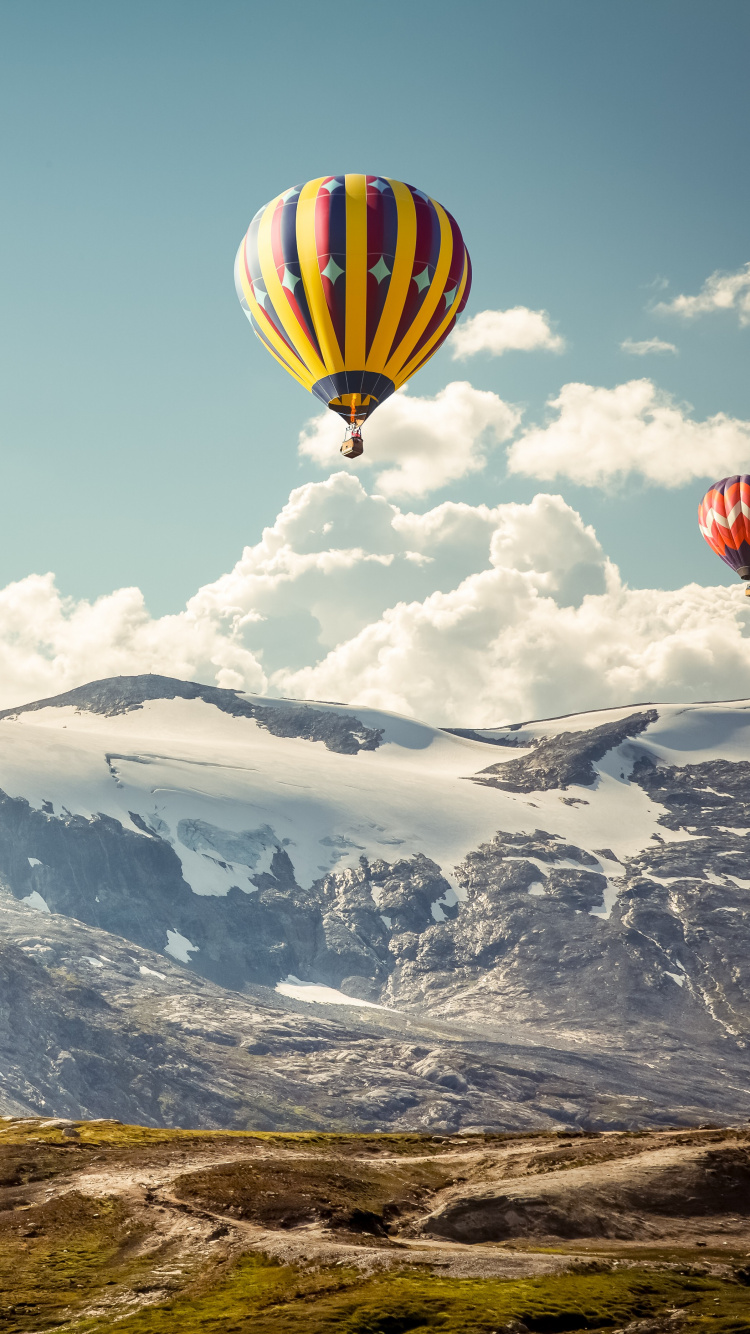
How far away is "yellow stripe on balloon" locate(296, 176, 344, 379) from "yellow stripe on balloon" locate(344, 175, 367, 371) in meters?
1.06

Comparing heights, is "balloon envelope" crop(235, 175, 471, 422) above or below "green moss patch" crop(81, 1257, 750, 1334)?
above

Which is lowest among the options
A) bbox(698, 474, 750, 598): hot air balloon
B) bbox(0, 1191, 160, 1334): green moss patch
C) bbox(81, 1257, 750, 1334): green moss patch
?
bbox(0, 1191, 160, 1334): green moss patch

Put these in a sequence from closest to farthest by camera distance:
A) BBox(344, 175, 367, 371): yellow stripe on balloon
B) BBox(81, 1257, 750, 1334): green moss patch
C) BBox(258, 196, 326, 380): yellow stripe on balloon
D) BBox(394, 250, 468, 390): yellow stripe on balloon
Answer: BBox(81, 1257, 750, 1334): green moss patch → BBox(344, 175, 367, 371): yellow stripe on balloon → BBox(258, 196, 326, 380): yellow stripe on balloon → BBox(394, 250, 468, 390): yellow stripe on balloon

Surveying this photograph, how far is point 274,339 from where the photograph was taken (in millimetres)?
81688

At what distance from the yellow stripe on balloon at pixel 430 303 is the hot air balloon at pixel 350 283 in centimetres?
7

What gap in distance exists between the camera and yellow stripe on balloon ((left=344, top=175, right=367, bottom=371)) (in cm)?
7719

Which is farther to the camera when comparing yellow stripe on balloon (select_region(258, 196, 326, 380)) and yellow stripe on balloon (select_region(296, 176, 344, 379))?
yellow stripe on balloon (select_region(258, 196, 326, 380))

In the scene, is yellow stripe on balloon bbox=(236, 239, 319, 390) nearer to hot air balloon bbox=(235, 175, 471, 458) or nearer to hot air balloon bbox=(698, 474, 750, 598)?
hot air balloon bbox=(235, 175, 471, 458)

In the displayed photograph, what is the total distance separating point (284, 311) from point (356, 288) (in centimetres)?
564

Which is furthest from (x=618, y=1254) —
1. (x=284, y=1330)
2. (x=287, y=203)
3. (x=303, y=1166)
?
(x=287, y=203)

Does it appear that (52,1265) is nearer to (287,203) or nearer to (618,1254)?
(618,1254)

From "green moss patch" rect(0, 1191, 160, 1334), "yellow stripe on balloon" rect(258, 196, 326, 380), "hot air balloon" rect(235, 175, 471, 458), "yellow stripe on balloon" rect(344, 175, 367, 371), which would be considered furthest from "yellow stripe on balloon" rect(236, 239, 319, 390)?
"green moss patch" rect(0, 1191, 160, 1334)

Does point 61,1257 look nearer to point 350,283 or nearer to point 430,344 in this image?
point 350,283

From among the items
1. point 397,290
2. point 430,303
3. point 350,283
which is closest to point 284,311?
point 350,283
